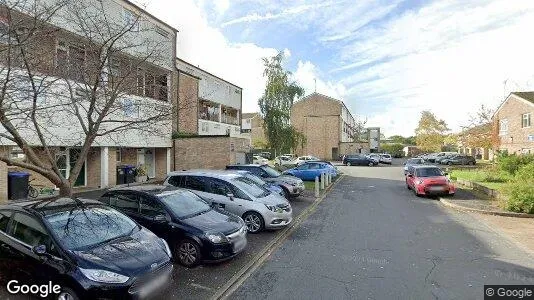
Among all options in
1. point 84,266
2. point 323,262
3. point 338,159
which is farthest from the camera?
point 338,159

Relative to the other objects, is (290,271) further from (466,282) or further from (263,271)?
(466,282)

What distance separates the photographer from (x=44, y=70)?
24.8 feet

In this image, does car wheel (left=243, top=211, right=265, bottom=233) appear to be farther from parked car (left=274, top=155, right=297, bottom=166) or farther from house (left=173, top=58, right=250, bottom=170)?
parked car (left=274, top=155, right=297, bottom=166)

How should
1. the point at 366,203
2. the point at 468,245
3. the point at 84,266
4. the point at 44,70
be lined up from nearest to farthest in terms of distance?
the point at 84,266 < the point at 44,70 < the point at 468,245 < the point at 366,203

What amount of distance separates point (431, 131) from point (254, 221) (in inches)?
2123

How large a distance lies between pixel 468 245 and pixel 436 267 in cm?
214

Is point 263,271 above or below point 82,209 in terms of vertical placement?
below

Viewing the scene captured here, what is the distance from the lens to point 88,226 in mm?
5363

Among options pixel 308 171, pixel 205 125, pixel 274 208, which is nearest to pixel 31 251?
pixel 274 208

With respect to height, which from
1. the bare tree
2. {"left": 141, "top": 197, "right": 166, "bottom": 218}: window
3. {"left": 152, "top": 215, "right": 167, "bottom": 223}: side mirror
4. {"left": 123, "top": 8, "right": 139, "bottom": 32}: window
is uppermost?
{"left": 123, "top": 8, "right": 139, "bottom": 32}: window

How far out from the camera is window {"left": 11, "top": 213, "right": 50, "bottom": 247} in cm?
493

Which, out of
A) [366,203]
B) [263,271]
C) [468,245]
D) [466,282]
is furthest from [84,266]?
[366,203]

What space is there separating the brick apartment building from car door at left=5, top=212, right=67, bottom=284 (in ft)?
165

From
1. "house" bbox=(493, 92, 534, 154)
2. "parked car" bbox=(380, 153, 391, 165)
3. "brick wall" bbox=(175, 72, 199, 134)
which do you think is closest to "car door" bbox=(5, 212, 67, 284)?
"brick wall" bbox=(175, 72, 199, 134)
